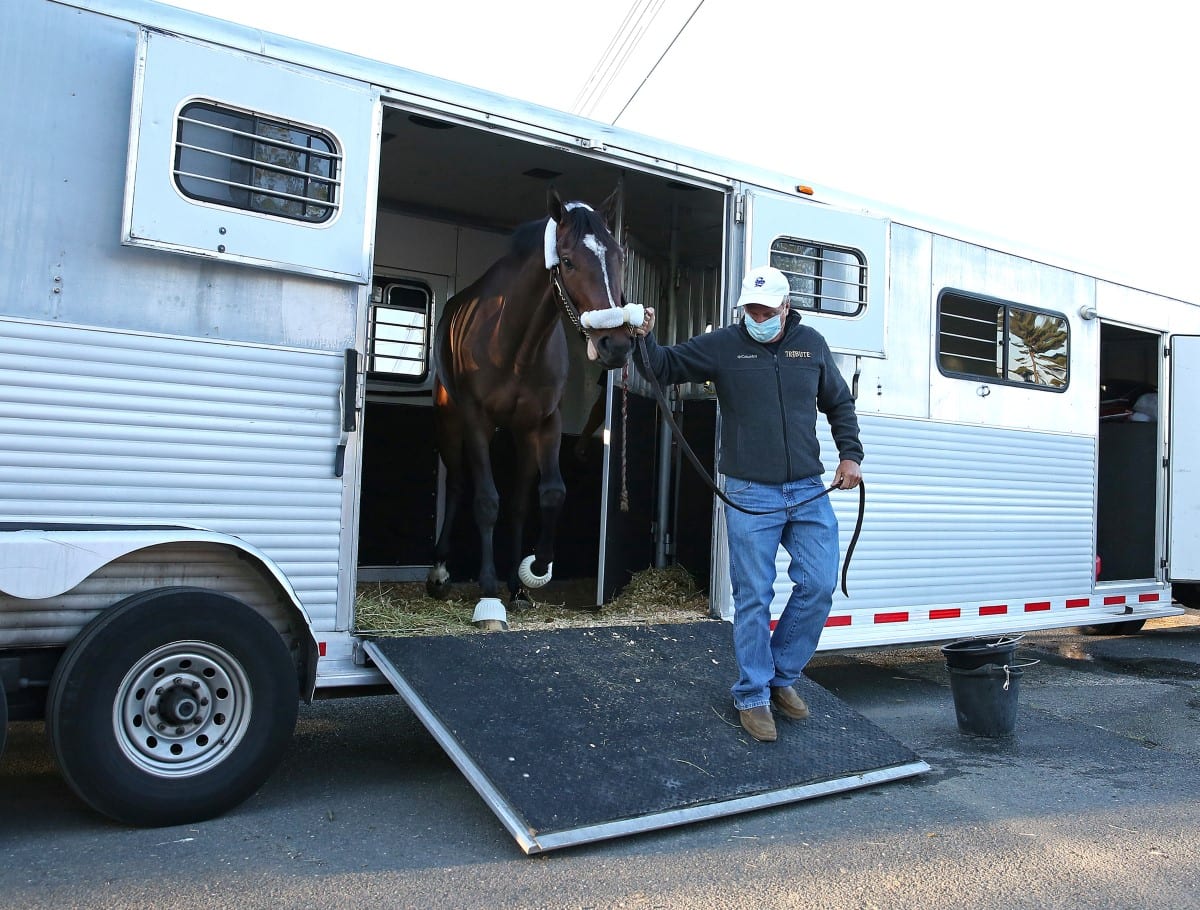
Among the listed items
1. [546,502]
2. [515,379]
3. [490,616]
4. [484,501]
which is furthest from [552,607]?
[515,379]

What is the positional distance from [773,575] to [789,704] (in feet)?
1.98

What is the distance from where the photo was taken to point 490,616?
184 inches

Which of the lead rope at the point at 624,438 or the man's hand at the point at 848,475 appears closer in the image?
the man's hand at the point at 848,475

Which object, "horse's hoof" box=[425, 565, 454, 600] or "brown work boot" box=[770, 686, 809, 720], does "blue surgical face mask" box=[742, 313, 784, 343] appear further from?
"horse's hoof" box=[425, 565, 454, 600]

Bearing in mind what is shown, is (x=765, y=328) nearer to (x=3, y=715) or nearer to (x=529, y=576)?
(x=529, y=576)

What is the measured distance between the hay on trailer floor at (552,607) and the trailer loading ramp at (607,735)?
37cm

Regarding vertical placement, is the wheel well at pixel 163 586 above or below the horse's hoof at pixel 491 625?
above

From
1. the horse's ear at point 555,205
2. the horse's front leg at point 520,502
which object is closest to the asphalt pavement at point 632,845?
the horse's front leg at point 520,502

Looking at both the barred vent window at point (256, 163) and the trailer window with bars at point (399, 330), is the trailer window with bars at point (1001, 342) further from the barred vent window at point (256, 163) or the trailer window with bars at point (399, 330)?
the barred vent window at point (256, 163)

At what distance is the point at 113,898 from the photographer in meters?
2.75

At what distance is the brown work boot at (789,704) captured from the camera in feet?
14.2

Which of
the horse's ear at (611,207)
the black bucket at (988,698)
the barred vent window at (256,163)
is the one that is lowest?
the black bucket at (988,698)

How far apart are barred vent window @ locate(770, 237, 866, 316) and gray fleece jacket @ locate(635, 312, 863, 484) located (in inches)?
42.1

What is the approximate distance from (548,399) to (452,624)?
1.47 meters
